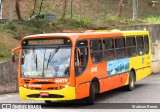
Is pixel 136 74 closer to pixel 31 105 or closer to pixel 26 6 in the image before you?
pixel 31 105

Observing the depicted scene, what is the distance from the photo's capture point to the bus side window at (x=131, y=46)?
77.6 ft

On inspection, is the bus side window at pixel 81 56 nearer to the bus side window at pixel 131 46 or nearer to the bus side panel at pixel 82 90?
the bus side panel at pixel 82 90

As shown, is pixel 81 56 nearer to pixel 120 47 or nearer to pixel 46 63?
pixel 46 63

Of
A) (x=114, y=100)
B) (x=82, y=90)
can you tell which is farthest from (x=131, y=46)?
(x=82, y=90)

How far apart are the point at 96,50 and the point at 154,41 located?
1912 centimetres

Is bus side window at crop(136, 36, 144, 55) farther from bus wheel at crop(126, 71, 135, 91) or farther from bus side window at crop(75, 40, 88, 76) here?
bus side window at crop(75, 40, 88, 76)


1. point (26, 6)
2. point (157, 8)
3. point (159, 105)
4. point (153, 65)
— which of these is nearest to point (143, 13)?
point (157, 8)

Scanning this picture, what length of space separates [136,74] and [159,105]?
273 inches

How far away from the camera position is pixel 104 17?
39.8m

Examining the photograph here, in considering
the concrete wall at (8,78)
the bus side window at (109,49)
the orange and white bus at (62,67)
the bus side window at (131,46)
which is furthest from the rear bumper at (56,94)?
the bus side window at (131,46)

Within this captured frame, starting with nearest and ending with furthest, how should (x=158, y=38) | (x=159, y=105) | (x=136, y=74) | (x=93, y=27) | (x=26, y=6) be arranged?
(x=159, y=105), (x=136, y=74), (x=93, y=27), (x=158, y=38), (x=26, y=6)

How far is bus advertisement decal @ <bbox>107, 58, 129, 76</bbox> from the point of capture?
20.8 meters

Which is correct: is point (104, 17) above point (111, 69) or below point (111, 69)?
above

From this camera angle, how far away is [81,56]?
59.3ft
